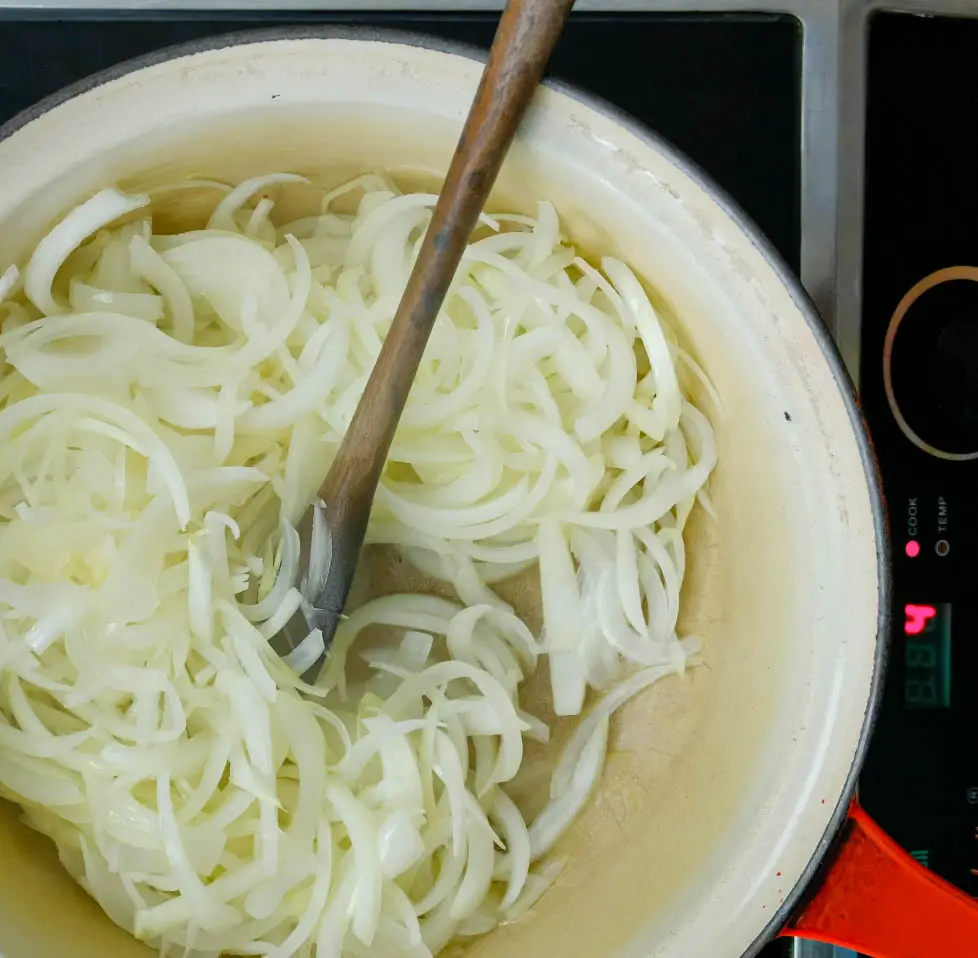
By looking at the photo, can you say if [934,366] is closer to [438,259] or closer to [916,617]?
[916,617]

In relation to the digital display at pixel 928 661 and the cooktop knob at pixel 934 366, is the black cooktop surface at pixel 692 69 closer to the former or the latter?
the cooktop knob at pixel 934 366

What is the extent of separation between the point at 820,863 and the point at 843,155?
2.12ft

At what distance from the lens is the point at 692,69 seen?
93 centimetres

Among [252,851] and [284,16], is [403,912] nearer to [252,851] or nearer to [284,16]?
[252,851]

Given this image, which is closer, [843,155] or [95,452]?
[95,452]

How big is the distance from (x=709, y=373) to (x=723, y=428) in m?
0.06

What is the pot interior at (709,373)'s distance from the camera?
0.71 meters

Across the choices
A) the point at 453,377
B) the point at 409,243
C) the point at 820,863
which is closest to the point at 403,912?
the point at 820,863

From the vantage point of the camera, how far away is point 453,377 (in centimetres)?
90

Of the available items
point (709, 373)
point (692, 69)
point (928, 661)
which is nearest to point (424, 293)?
point (709, 373)

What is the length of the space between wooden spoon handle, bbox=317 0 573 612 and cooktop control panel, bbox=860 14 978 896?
17.3 inches

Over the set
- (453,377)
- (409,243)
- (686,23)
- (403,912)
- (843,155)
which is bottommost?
(403,912)

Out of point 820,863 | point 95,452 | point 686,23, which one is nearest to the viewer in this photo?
point 820,863

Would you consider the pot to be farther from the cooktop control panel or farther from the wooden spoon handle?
the cooktop control panel
